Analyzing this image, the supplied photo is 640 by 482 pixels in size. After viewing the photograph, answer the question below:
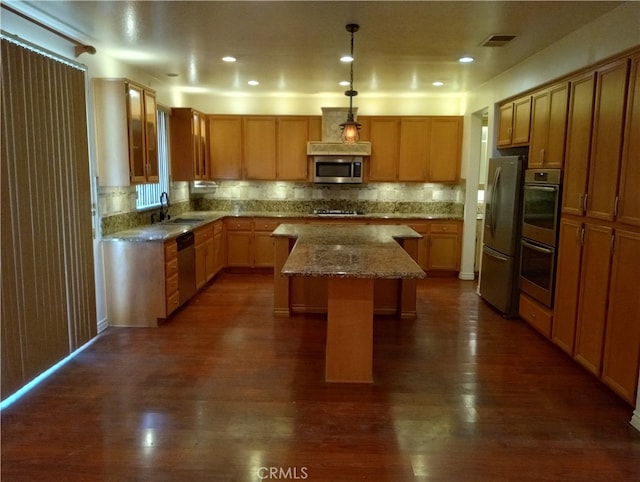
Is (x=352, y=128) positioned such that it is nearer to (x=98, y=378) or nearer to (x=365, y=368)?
(x=365, y=368)

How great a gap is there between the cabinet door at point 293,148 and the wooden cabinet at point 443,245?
2.07 meters

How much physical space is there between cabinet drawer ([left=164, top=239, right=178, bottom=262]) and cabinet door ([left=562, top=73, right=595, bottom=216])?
11.7ft

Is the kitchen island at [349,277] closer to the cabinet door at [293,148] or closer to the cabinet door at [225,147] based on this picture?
the cabinet door at [293,148]

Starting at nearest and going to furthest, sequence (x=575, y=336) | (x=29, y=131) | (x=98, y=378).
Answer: (x=29, y=131)
(x=98, y=378)
(x=575, y=336)

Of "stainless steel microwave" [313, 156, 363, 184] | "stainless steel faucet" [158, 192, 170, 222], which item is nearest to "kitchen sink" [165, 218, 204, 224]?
"stainless steel faucet" [158, 192, 170, 222]

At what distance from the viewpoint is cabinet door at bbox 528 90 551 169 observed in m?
4.03

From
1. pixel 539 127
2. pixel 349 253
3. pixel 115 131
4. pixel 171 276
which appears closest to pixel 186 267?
pixel 171 276

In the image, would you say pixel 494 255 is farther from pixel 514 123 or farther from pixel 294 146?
pixel 294 146

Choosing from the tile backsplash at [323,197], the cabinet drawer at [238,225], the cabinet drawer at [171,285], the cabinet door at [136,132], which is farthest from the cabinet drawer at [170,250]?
the tile backsplash at [323,197]

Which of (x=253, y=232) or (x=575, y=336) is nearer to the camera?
(x=575, y=336)

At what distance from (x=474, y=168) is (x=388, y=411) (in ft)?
14.4

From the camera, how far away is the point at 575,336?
11.5 feet

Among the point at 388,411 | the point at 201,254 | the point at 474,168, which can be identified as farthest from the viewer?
the point at 474,168

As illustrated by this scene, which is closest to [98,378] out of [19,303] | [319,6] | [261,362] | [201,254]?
[19,303]
